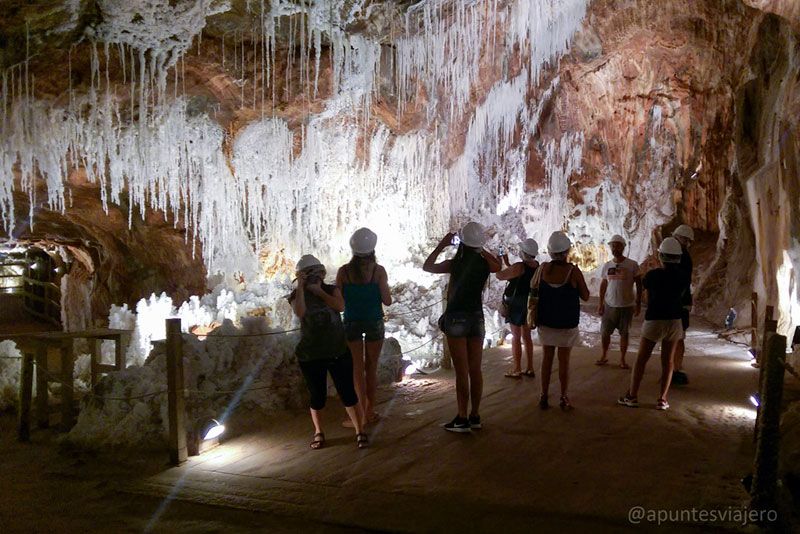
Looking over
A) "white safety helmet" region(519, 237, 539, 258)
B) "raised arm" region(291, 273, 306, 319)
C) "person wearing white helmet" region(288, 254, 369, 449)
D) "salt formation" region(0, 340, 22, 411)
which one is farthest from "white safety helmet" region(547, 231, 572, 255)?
"salt formation" region(0, 340, 22, 411)

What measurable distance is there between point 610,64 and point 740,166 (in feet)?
14.5

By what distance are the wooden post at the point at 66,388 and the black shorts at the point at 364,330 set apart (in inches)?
146

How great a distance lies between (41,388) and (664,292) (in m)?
6.67

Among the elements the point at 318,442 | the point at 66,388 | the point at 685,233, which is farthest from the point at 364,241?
the point at 66,388

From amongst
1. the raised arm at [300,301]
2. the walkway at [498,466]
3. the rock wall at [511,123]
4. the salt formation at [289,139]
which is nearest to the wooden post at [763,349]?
the walkway at [498,466]

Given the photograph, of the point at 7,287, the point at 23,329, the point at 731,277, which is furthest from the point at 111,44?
the point at 7,287

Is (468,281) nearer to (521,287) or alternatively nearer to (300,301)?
(300,301)

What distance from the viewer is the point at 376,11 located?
29.6ft

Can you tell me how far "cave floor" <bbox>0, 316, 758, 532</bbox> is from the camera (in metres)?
3.20

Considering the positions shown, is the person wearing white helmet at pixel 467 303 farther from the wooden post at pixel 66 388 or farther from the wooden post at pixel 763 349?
the wooden post at pixel 66 388

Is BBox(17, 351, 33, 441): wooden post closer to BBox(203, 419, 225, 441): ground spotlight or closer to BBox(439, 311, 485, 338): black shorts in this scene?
BBox(203, 419, 225, 441): ground spotlight

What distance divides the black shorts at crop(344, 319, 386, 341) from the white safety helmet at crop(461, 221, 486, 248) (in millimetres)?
970

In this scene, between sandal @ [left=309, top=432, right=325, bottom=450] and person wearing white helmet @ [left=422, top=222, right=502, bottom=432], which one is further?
sandal @ [left=309, top=432, right=325, bottom=450]

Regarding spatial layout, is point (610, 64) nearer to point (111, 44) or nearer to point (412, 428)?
point (111, 44)
